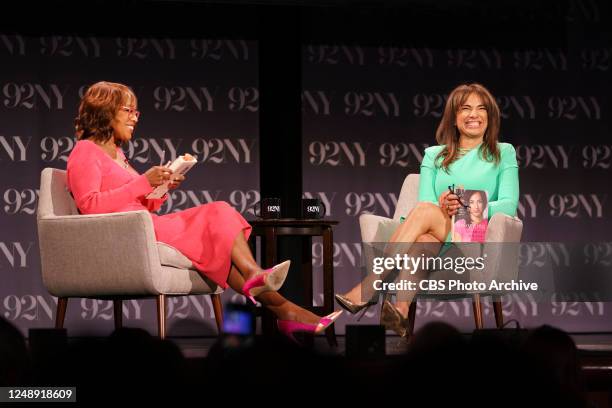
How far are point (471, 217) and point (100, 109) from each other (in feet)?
5.61

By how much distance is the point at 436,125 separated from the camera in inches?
235

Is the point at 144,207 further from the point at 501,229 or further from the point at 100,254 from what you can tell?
the point at 501,229

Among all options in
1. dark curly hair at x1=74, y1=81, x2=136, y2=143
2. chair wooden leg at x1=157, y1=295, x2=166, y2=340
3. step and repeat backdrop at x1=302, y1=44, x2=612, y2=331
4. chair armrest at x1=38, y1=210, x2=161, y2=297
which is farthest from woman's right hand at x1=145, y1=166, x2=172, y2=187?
step and repeat backdrop at x1=302, y1=44, x2=612, y2=331

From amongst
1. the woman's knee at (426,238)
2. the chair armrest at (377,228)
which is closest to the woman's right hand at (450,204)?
the woman's knee at (426,238)

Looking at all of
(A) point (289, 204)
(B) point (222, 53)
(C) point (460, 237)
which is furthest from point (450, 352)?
(B) point (222, 53)

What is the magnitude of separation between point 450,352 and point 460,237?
3055 millimetres

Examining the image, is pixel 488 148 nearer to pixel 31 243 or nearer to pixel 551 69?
pixel 551 69

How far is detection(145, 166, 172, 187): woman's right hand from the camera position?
3.65 meters

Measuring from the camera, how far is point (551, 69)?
607 centimetres

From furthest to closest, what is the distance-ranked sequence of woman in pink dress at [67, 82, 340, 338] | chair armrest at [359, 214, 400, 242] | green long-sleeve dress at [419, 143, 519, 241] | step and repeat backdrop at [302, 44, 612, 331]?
step and repeat backdrop at [302, 44, 612, 331] < chair armrest at [359, 214, 400, 242] < green long-sleeve dress at [419, 143, 519, 241] < woman in pink dress at [67, 82, 340, 338]

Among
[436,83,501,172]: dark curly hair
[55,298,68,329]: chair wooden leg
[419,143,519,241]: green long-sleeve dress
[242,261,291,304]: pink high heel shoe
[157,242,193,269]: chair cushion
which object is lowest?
[55,298,68,329]: chair wooden leg

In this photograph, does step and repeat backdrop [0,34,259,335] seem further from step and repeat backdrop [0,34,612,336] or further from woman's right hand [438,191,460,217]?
woman's right hand [438,191,460,217]

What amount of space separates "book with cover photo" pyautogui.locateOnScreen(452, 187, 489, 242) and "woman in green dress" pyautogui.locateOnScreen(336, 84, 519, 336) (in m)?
0.04

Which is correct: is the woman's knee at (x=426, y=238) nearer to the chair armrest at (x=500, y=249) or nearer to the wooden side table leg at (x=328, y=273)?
the chair armrest at (x=500, y=249)
